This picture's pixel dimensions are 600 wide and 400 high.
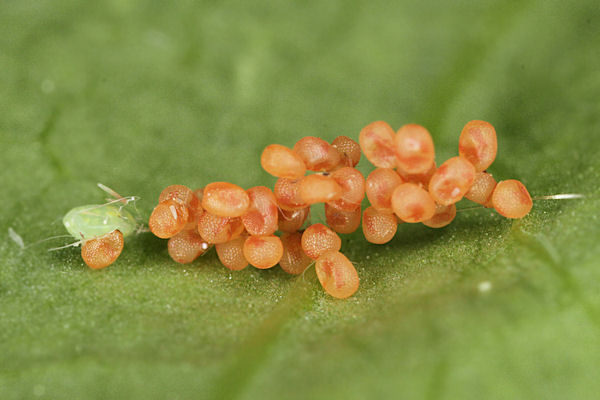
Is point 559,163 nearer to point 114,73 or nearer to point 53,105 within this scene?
point 114,73

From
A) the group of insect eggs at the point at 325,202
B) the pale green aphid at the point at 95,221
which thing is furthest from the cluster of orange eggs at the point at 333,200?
the pale green aphid at the point at 95,221

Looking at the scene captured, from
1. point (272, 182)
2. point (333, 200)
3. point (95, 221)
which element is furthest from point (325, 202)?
point (95, 221)

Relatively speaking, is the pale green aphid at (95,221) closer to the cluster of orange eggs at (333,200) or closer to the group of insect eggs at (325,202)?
the group of insect eggs at (325,202)

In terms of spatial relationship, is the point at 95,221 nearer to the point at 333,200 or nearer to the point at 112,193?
the point at 112,193

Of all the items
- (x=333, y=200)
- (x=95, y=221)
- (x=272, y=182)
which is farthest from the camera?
(x=272, y=182)

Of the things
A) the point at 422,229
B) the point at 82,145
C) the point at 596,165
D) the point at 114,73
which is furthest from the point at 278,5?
the point at 596,165
